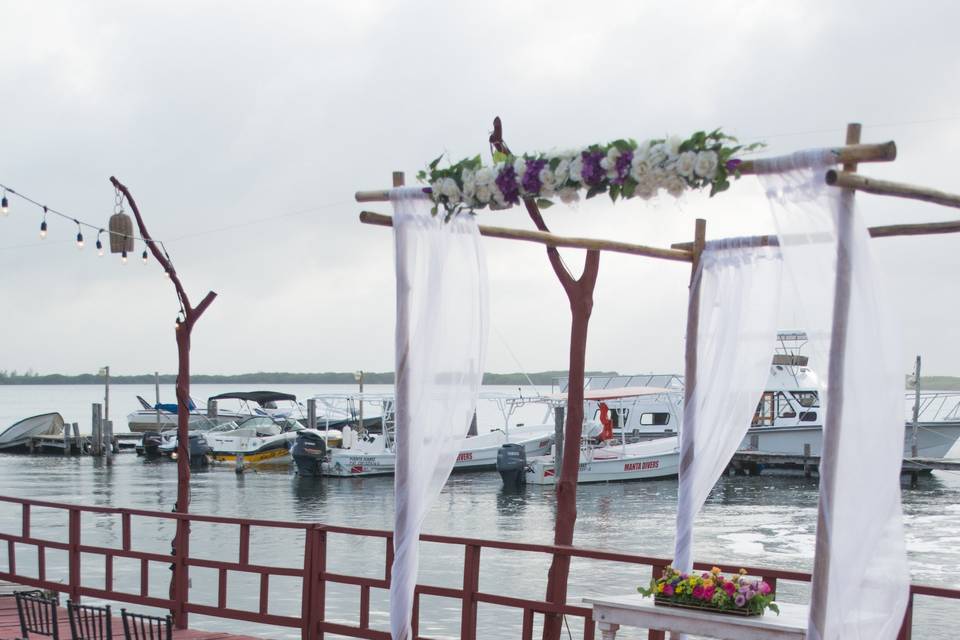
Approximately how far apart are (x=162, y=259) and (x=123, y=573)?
34.2ft

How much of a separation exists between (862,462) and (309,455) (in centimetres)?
4488

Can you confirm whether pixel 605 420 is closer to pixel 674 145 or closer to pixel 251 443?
pixel 251 443

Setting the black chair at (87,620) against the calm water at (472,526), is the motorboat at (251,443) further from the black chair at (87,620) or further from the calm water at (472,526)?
the black chair at (87,620)

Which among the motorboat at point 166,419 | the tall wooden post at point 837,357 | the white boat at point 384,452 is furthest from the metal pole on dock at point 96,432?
the tall wooden post at point 837,357

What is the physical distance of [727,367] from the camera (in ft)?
27.1

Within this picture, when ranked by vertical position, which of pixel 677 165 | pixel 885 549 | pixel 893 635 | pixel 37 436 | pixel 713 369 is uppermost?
pixel 677 165

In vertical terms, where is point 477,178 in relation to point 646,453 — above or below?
above

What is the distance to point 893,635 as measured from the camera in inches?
225

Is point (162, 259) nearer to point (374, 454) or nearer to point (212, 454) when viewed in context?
point (374, 454)

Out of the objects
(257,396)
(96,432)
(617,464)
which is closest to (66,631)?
(617,464)

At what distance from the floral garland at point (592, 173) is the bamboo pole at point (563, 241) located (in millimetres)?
463

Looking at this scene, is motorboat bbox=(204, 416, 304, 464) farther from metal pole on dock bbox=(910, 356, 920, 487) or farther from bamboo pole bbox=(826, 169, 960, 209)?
bamboo pole bbox=(826, 169, 960, 209)

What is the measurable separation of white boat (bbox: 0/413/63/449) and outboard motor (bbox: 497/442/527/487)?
3440 cm

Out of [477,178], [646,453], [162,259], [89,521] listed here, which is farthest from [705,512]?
[477,178]
